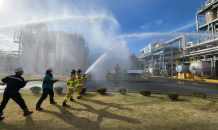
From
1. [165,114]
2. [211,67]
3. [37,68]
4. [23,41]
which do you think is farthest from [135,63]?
[165,114]

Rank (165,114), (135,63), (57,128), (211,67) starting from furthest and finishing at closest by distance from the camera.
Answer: (135,63) → (211,67) → (165,114) → (57,128)

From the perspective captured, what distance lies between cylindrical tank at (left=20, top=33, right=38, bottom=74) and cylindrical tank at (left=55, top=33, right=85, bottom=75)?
17.1 feet

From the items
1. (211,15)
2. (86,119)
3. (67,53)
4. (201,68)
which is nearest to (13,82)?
(86,119)

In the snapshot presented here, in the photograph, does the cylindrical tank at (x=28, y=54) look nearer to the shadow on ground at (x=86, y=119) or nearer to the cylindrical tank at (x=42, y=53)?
the cylindrical tank at (x=42, y=53)

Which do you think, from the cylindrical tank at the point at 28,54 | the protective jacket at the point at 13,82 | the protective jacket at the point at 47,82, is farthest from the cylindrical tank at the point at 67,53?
the protective jacket at the point at 13,82

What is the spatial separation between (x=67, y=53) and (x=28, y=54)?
8.37 metres

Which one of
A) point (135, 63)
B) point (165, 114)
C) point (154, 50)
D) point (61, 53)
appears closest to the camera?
point (165, 114)

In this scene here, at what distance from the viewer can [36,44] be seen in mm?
23047

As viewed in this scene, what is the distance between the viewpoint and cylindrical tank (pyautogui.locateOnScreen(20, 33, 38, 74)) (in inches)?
870

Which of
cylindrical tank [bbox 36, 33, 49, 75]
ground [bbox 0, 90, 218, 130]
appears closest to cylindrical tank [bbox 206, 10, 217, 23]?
ground [bbox 0, 90, 218, 130]

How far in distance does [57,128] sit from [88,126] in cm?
85

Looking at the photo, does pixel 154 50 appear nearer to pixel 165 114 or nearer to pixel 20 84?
pixel 165 114

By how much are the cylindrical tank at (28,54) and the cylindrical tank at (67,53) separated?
5.21 metres

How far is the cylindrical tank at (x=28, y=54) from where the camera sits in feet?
72.5
